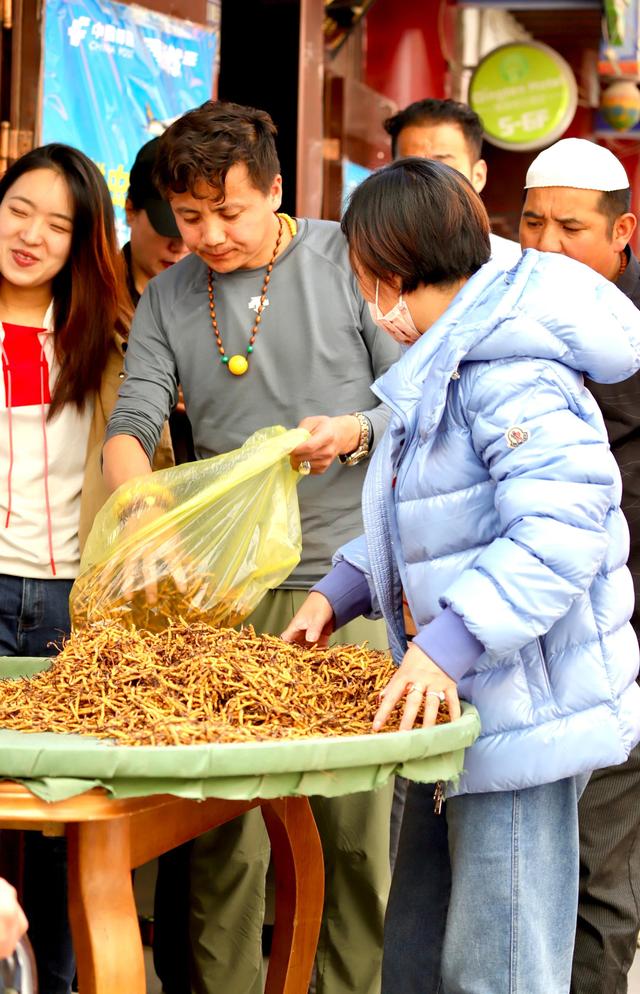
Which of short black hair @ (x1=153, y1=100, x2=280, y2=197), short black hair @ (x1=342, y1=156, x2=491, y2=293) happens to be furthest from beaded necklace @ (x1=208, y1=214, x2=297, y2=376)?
short black hair @ (x1=342, y1=156, x2=491, y2=293)

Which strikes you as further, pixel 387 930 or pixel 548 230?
pixel 548 230

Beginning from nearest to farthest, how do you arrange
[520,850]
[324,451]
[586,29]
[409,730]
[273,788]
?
[273,788], [409,730], [520,850], [324,451], [586,29]

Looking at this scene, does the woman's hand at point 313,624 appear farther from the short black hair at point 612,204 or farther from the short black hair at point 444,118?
the short black hair at point 444,118

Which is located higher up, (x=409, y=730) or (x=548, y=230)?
(x=548, y=230)

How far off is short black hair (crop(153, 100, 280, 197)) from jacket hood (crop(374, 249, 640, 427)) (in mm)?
799

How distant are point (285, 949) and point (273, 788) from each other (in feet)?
2.51

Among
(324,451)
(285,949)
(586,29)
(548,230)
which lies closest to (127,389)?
(324,451)

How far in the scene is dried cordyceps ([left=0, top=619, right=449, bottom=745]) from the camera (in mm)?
1729

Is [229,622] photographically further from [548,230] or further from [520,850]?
[548,230]

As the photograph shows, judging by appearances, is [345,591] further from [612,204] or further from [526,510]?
[612,204]

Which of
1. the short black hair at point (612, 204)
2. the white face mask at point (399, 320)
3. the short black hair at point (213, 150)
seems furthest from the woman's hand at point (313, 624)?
the short black hair at point (612, 204)

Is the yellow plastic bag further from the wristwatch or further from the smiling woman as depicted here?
the smiling woman

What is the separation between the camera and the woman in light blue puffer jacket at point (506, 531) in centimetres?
186

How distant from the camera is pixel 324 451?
7.98 ft
